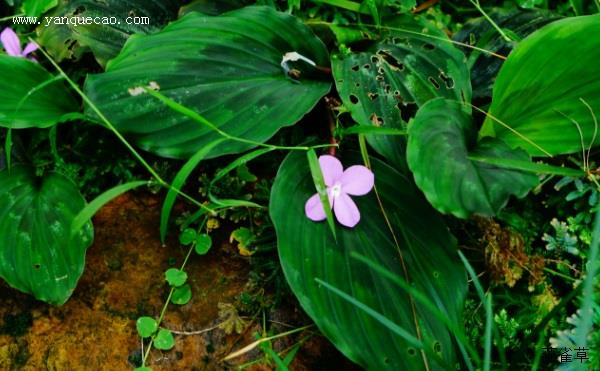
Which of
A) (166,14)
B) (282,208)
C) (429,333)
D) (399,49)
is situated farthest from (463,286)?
(166,14)

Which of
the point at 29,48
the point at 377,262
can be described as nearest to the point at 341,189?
the point at 377,262

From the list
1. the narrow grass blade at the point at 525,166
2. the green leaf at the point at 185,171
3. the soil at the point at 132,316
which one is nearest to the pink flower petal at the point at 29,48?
the soil at the point at 132,316

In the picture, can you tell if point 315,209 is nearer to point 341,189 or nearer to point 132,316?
point 341,189

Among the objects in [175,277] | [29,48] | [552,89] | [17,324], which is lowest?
[17,324]

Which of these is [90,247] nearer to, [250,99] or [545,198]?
[250,99]

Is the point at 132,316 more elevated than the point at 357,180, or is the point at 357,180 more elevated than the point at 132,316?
the point at 357,180

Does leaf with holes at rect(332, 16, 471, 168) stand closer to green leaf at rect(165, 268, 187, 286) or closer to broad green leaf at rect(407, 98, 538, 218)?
broad green leaf at rect(407, 98, 538, 218)

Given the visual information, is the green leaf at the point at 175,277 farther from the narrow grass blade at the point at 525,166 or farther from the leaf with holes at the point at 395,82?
the narrow grass blade at the point at 525,166
